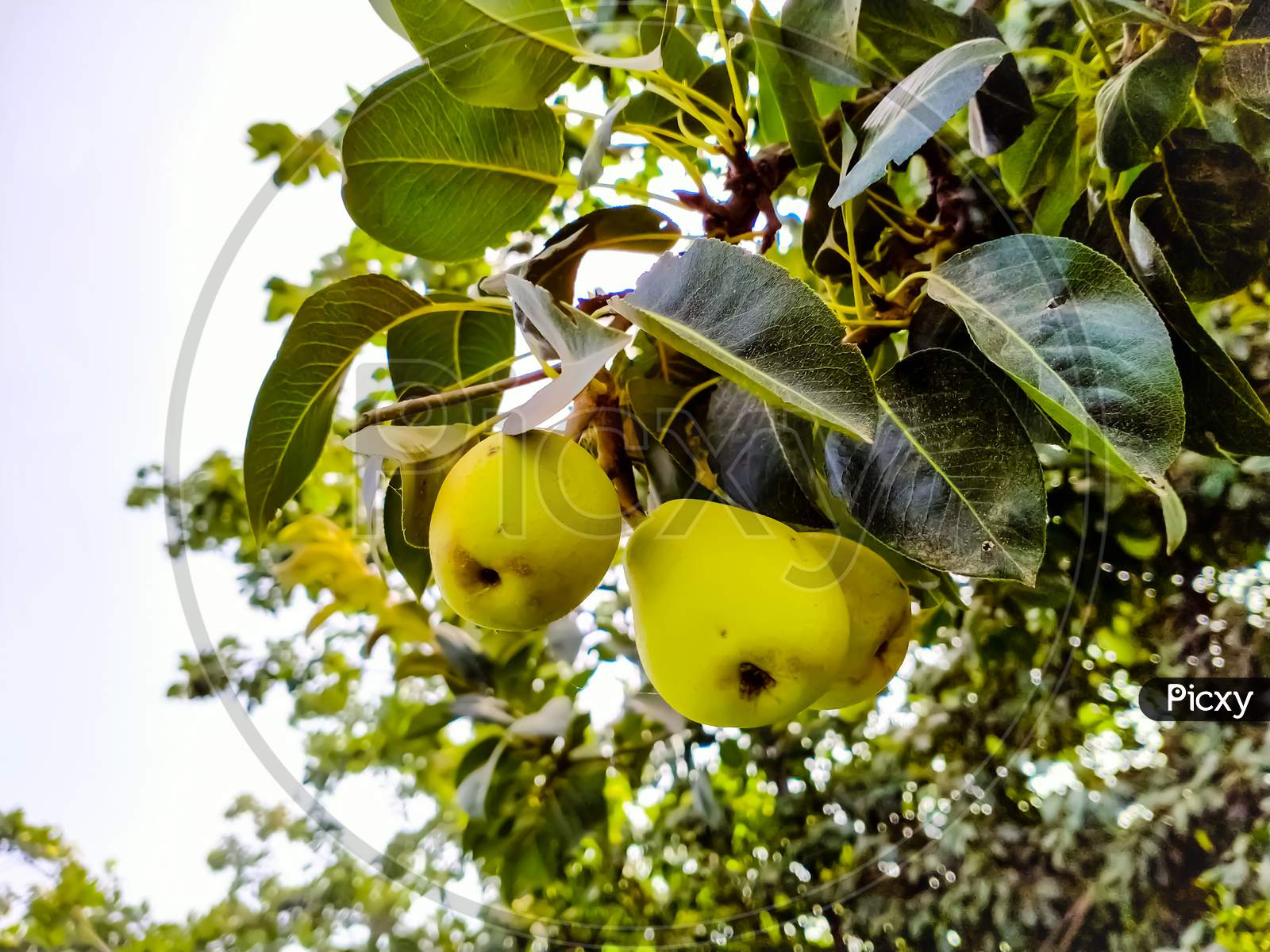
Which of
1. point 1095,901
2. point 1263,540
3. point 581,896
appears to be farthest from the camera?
point 581,896

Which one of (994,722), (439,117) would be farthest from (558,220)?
(994,722)

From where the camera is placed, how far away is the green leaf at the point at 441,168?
476 mm

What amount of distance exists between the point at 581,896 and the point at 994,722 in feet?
2.21

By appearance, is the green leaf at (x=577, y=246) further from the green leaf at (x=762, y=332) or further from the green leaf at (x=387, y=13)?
the green leaf at (x=387, y=13)

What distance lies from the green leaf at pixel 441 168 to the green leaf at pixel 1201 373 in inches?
12.4

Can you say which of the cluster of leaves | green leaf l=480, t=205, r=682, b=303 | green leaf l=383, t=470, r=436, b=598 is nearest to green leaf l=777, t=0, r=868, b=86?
the cluster of leaves

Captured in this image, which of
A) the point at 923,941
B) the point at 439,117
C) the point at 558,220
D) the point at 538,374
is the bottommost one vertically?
the point at 923,941

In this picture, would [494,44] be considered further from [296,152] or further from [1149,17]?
[296,152]

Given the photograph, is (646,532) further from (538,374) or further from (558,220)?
(558,220)

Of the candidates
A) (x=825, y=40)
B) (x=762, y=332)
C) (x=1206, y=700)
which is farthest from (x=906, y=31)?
(x=1206, y=700)

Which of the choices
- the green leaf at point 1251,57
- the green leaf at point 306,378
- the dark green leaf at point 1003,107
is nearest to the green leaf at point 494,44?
the green leaf at point 306,378

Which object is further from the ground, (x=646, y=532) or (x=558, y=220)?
(x=558, y=220)

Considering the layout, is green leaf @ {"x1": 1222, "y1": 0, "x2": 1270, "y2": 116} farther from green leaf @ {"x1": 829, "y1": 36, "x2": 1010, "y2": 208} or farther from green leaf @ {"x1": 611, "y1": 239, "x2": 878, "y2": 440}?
green leaf @ {"x1": 611, "y1": 239, "x2": 878, "y2": 440}

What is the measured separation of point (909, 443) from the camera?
368 millimetres
